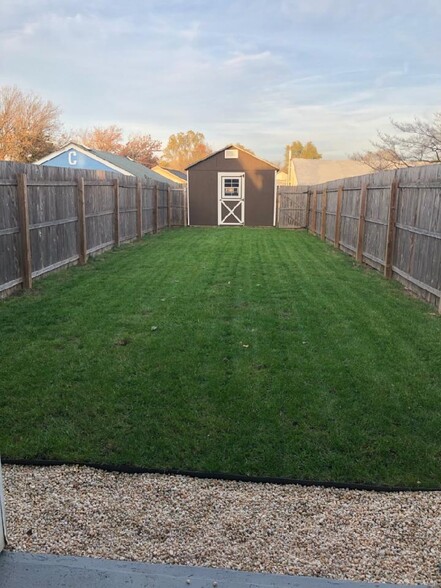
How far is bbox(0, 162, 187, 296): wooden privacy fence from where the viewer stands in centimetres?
699

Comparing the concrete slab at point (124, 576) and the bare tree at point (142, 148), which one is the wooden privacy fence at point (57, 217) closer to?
the concrete slab at point (124, 576)

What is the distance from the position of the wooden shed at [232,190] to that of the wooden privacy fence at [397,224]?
30.7ft

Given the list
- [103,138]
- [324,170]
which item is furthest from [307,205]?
[103,138]

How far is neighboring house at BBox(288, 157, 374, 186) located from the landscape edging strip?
36.2m

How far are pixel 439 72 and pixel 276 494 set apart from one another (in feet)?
72.9

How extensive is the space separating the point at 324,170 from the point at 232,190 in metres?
18.4

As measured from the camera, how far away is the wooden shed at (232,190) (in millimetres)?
23516

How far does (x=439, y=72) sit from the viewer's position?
2041cm

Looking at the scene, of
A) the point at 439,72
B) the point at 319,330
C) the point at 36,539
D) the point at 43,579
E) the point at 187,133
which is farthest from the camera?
the point at 187,133

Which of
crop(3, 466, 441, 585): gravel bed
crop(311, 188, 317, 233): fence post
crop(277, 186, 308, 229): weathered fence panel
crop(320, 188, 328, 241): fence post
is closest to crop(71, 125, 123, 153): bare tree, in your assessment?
crop(277, 186, 308, 229): weathered fence panel

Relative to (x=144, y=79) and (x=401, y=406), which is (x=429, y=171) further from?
(x=144, y=79)

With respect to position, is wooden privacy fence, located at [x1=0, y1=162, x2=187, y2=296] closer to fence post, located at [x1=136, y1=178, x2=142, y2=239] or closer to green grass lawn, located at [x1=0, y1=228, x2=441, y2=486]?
fence post, located at [x1=136, y1=178, x2=142, y2=239]

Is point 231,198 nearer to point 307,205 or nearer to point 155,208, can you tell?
point 307,205

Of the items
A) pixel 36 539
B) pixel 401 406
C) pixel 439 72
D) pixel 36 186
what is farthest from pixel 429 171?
pixel 439 72
